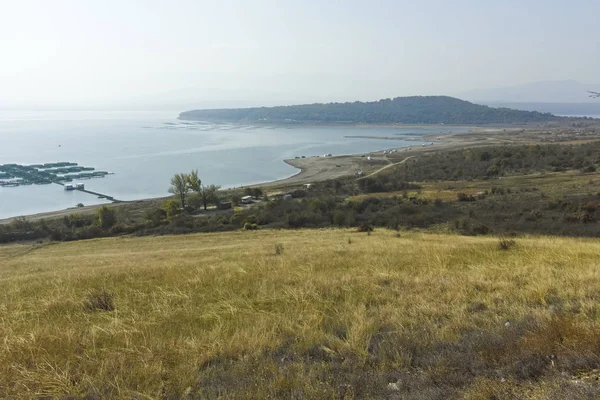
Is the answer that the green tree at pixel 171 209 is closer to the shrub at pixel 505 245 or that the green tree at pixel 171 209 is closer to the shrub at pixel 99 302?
the shrub at pixel 505 245

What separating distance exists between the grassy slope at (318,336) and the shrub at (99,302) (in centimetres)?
10

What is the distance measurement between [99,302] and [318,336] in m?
3.72

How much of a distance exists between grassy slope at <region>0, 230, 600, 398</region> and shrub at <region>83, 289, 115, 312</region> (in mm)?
103

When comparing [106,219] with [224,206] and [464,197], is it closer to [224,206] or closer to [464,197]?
[224,206]

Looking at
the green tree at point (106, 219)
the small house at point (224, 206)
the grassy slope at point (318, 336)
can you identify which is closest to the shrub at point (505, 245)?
the grassy slope at point (318, 336)

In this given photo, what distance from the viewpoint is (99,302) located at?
6.05m

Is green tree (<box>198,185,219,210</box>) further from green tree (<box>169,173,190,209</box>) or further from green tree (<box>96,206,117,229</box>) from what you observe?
green tree (<box>96,206,117,229</box>)

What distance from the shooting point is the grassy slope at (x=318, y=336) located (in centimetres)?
322

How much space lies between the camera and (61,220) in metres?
44.8

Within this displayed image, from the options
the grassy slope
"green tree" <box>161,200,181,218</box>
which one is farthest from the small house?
the grassy slope

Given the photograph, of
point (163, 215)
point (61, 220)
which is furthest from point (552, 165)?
point (61, 220)

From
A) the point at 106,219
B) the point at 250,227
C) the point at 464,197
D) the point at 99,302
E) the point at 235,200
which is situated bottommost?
the point at 106,219

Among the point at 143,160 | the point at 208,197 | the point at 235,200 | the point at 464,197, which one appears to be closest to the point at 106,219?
the point at 208,197

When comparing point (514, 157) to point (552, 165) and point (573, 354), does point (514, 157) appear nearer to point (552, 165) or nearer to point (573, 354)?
point (552, 165)
